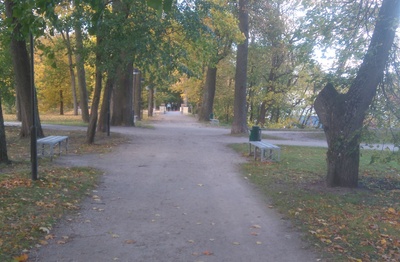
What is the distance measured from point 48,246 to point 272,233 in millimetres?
2994

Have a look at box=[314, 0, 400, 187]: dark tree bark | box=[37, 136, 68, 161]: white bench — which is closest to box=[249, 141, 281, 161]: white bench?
box=[314, 0, 400, 187]: dark tree bark

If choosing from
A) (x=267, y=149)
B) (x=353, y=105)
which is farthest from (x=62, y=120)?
(x=353, y=105)

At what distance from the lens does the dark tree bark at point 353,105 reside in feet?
29.5

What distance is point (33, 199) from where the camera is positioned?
7219 mm

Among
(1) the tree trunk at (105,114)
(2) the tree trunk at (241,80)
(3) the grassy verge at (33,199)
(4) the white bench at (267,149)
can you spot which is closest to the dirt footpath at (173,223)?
(3) the grassy verge at (33,199)

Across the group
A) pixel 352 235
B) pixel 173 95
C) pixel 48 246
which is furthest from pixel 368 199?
pixel 173 95

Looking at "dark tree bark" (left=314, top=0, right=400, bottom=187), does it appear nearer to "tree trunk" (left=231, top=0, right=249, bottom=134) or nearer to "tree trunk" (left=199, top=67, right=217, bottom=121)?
"tree trunk" (left=231, top=0, right=249, bottom=134)

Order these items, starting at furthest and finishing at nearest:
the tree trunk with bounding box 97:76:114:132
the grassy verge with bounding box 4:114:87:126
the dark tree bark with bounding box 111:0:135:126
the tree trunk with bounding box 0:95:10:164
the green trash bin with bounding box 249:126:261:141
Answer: the grassy verge with bounding box 4:114:87:126, the dark tree bark with bounding box 111:0:135:126, the tree trunk with bounding box 97:76:114:132, the green trash bin with bounding box 249:126:261:141, the tree trunk with bounding box 0:95:10:164

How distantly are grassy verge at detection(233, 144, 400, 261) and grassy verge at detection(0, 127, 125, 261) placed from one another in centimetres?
354

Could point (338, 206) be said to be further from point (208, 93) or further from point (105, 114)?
point (208, 93)

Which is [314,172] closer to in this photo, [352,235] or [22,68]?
[352,235]

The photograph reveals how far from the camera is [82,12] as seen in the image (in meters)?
14.0

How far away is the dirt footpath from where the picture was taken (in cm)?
522

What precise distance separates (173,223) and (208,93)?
102 feet
